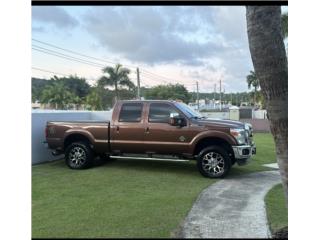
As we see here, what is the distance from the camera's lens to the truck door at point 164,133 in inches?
317

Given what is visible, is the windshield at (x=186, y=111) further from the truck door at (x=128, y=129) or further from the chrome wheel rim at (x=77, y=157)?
the chrome wheel rim at (x=77, y=157)

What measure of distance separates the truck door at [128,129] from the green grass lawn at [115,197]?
21.7 inches

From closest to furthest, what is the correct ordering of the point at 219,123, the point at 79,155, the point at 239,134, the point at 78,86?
the point at 239,134 < the point at 219,123 < the point at 79,155 < the point at 78,86

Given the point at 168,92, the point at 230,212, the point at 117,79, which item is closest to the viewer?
the point at 230,212

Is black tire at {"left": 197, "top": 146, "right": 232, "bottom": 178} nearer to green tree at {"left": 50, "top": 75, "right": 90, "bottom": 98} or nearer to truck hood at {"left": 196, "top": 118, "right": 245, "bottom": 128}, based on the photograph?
truck hood at {"left": 196, "top": 118, "right": 245, "bottom": 128}

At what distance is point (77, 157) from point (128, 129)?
1.45 meters

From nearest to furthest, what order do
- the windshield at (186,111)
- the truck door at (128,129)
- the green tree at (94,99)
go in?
the windshield at (186,111), the truck door at (128,129), the green tree at (94,99)

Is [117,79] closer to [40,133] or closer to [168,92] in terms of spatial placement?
[168,92]

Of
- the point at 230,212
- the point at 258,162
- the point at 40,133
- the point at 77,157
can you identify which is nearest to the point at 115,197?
the point at 230,212

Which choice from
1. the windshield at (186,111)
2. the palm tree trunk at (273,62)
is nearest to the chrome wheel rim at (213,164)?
the windshield at (186,111)

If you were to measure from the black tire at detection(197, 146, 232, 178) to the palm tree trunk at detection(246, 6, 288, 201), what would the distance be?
3.89 metres

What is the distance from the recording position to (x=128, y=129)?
8.52 meters
